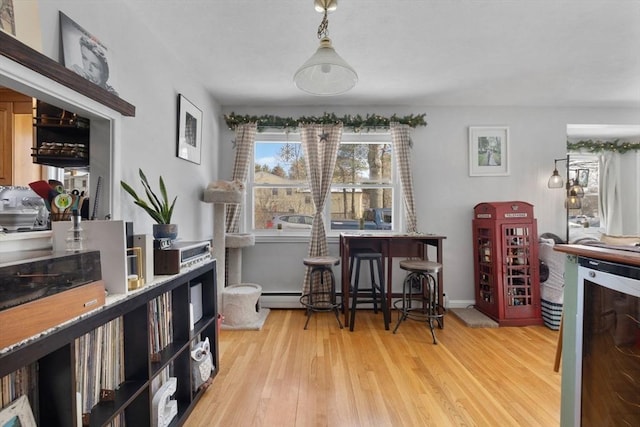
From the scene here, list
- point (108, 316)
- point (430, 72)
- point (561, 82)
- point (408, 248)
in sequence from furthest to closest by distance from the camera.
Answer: point (408, 248), point (561, 82), point (430, 72), point (108, 316)

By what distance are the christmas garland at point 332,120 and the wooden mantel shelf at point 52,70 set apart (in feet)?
6.36

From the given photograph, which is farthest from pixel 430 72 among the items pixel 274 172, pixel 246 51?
pixel 274 172

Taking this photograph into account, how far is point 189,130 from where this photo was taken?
8.65 ft

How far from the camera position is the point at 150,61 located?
203cm

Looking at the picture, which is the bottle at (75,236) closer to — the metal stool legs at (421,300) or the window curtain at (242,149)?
the window curtain at (242,149)

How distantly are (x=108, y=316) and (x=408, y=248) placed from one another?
2836 millimetres

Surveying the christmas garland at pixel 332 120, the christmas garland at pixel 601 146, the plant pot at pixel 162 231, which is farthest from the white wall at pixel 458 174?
the plant pot at pixel 162 231

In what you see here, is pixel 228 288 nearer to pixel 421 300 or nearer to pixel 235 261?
pixel 235 261

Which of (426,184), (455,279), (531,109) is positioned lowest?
(455,279)

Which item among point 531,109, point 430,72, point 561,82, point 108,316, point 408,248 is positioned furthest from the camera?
point 531,109

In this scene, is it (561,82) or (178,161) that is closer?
(178,161)

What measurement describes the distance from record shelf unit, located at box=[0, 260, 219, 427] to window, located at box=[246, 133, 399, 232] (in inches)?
67.0

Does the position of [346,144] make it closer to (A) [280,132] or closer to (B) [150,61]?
(A) [280,132]

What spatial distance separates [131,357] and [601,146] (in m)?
5.66
